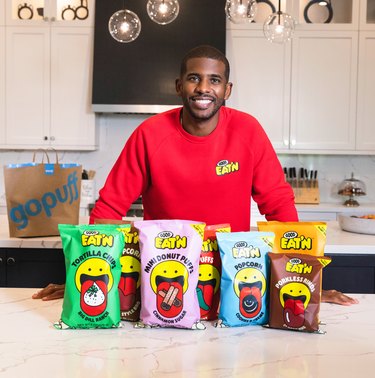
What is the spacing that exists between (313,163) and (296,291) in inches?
143

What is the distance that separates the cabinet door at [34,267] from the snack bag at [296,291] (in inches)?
53.1

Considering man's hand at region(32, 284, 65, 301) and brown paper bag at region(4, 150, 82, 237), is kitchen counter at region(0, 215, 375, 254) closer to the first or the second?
brown paper bag at region(4, 150, 82, 237)

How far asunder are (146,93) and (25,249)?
2154mm

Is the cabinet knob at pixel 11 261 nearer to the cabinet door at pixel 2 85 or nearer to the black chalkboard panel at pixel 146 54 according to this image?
the black chalkboard panel at pixel 146 54

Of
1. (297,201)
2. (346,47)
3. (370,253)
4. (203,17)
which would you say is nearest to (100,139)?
(203,17)

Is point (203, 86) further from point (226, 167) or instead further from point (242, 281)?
point (242, 281)

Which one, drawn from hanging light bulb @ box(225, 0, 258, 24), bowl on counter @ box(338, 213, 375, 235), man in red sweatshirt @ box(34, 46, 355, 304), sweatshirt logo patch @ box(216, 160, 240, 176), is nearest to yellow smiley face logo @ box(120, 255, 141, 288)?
man in red sweatshirt @ box(34, 46, 355, 304)

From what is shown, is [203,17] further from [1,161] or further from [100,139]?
[1,161]

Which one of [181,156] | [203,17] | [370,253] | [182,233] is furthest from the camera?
[203,17]

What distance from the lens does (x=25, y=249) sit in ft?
7.64

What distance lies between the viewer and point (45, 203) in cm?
225

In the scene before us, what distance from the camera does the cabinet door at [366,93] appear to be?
4.30 metres

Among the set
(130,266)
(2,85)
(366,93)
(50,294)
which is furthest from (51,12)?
(130,266)

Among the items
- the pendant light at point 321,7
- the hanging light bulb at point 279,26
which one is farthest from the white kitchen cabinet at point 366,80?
the hanging light bulb at point 279,26
